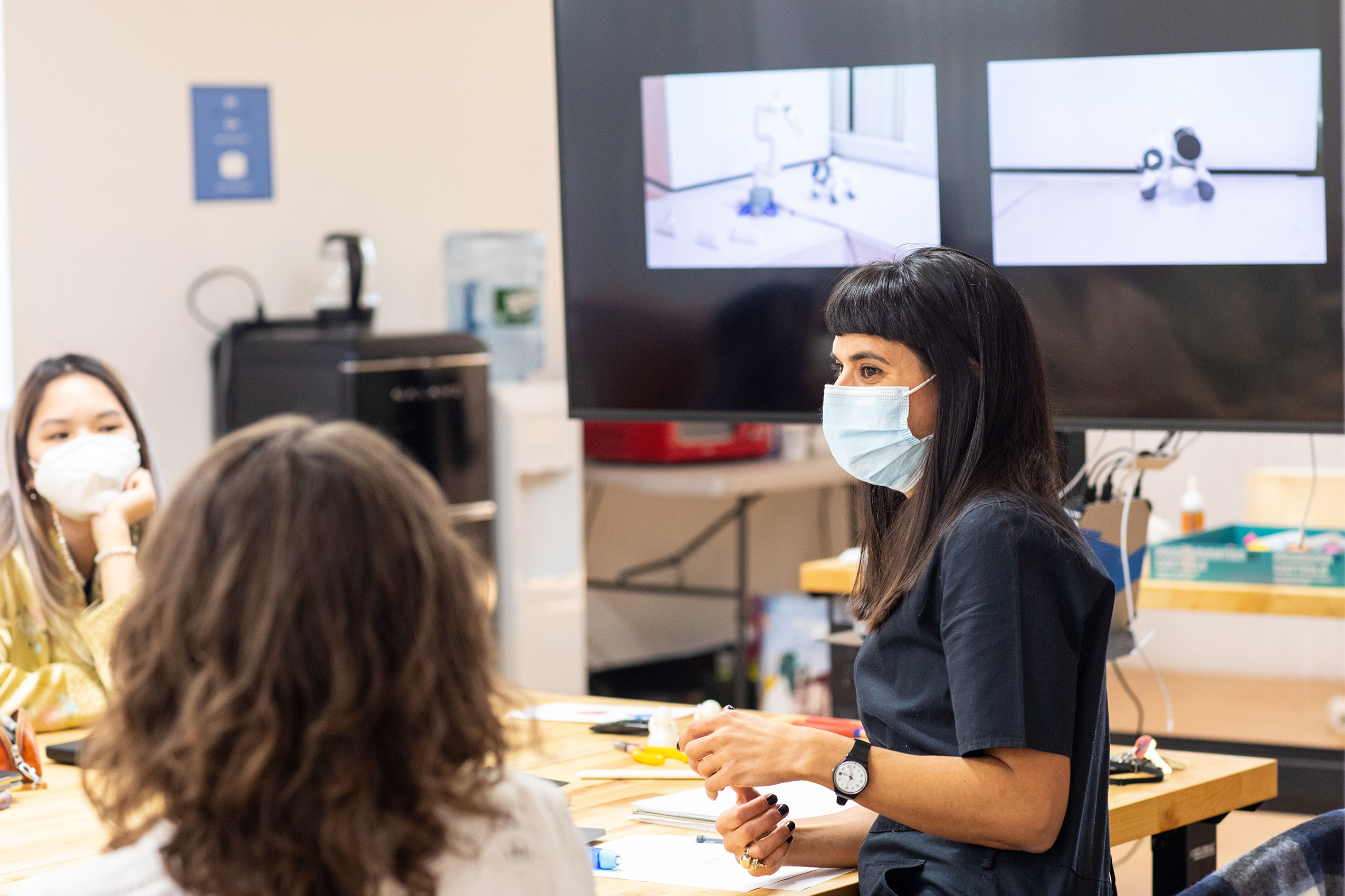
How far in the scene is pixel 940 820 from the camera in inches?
61.7

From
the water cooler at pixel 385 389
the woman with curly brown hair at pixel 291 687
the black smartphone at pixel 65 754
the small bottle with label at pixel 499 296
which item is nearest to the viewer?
the woman with curly brown hair at pixel 291 687

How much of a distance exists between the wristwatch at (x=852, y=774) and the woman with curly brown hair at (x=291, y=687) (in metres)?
0.58

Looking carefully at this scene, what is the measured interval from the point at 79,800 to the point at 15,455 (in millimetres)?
814

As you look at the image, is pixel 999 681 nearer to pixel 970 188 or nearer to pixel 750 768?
pixel 750 768

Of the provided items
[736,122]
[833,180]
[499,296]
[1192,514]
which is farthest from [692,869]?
[499,296]

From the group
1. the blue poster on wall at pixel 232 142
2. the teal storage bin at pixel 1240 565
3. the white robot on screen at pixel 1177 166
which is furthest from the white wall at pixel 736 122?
the blue poster on wall at pixel 232 142

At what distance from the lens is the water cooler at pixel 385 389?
416 centimetres

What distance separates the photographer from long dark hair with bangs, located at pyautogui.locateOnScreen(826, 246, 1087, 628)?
5.41 feet

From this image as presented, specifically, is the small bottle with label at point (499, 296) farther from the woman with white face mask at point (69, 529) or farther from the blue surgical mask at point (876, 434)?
the blue surgical mask at point (876, 434)

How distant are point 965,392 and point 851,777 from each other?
1.33 feet

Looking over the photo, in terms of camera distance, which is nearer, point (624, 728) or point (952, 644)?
point (952, 644)

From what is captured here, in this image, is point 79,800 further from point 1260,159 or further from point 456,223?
point 456,223

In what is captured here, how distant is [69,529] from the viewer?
9.15ft

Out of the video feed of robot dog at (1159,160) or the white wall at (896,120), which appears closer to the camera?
the video feed of robot dog at (1159,160)
